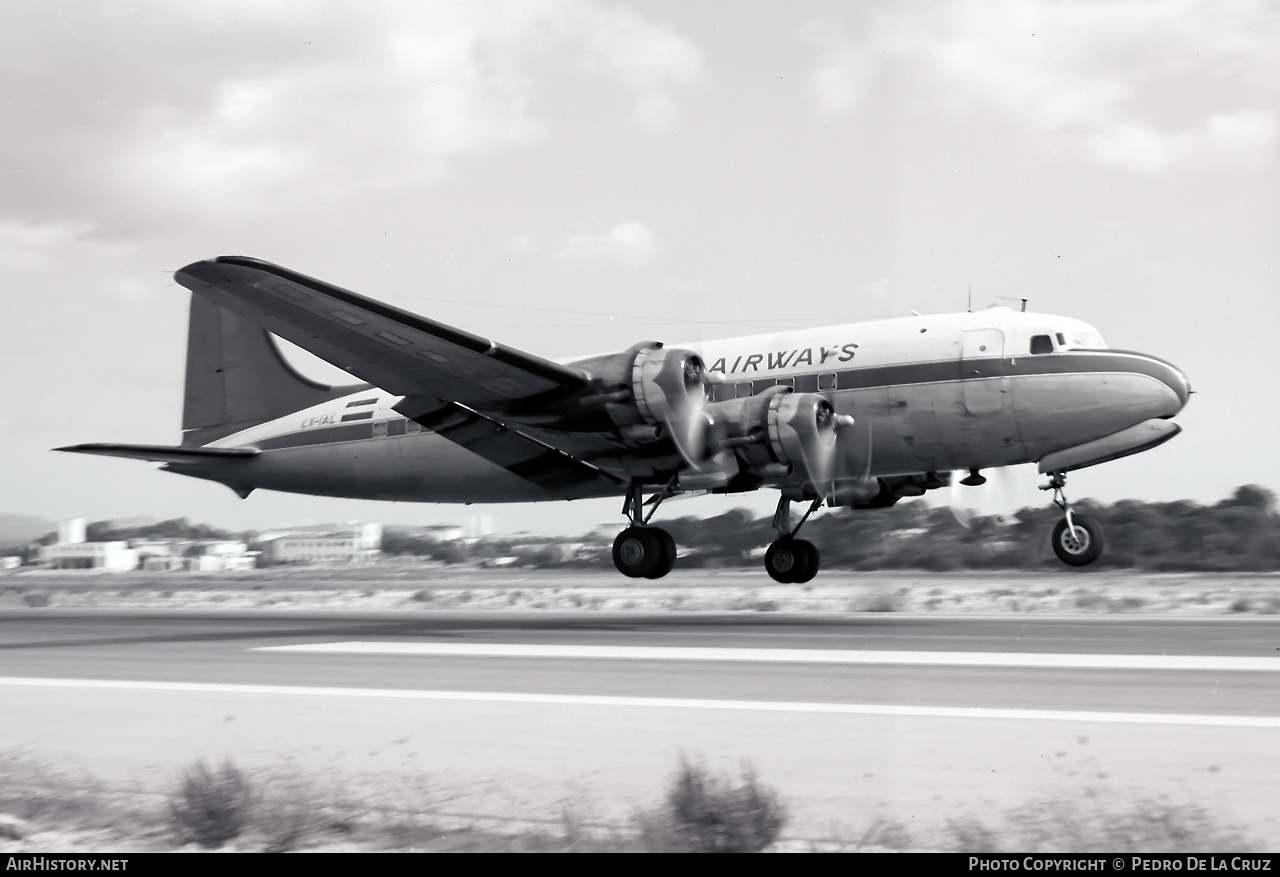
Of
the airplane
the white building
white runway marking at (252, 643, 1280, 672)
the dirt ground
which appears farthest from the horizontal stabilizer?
the white building

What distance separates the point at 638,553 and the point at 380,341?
6214mm

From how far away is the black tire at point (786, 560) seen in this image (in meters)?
23.1

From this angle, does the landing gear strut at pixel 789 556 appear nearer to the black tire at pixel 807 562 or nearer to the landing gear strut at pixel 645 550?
the black tire at pixel 807 562

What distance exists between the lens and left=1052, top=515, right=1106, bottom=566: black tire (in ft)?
64.7

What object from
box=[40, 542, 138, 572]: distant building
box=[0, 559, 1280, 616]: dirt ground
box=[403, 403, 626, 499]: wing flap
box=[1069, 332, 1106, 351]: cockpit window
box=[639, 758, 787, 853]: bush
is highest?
box=[1069, 332, 1106, 351]: cockpit window

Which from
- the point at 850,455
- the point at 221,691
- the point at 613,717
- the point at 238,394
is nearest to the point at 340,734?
the point at 613,717

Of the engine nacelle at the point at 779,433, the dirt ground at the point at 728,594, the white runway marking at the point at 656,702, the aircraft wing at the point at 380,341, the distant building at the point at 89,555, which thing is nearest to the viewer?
the white runway marking at the point at 656,702

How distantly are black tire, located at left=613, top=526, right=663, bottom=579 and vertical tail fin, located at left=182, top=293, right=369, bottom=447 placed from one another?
877 cm

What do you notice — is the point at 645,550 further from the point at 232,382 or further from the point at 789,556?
the point at 232,382

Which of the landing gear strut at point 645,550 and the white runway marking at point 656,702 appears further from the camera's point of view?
the landing gear strut at point 645,550

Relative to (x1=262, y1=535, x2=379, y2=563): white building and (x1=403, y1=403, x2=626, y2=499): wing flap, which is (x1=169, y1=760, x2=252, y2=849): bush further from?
(x1=262, y1=535, x2=379, y2=563): white building

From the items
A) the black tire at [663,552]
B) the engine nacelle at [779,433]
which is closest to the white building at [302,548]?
the black tire at [663,552]

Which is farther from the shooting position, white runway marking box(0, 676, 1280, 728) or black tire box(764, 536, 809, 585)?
black tire box(764, 536, 809, 585)

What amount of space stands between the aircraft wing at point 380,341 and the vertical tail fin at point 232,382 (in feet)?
22.1
